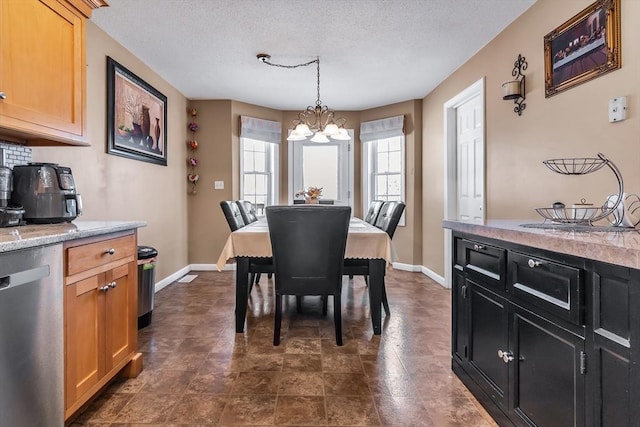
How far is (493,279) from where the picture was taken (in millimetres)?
1566

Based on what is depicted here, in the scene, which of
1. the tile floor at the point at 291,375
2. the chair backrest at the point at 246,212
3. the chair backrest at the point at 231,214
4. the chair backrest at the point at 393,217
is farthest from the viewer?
the chair backrest at the point at 246,212

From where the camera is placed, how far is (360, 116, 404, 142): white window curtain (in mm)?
5035

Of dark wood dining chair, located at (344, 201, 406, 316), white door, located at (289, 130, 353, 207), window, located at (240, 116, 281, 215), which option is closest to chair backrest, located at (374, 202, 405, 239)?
dark wood dining chair, located at (344, 201, 406, 316)

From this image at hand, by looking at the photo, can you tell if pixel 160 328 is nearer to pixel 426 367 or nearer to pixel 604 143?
pixel 426 367

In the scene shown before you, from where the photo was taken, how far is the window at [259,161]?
16.9ft

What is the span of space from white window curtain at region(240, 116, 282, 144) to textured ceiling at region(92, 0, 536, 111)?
2.16 feet

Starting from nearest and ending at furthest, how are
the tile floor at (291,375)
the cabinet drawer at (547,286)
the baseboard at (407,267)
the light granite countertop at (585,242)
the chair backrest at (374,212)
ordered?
1. the light granite countertop at (585,242)
2. the cabinet drawer at (547,286)
3. the tile floor at (291,375)
4. the chair backrest at (374,212)
5. the baseboard at (407,267)

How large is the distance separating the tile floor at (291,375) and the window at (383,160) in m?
2.43

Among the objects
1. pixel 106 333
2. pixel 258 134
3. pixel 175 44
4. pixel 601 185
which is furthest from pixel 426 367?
pixel 258 134

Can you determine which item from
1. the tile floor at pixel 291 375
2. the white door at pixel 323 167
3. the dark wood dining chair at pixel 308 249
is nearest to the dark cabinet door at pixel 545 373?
the tile floor at pixel 291 375

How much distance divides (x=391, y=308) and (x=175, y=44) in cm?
314

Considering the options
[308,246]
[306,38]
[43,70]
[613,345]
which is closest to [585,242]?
[613,345]

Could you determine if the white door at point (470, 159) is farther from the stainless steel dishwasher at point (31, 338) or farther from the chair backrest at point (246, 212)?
the stainless steel dishwasher at point (31, 338)

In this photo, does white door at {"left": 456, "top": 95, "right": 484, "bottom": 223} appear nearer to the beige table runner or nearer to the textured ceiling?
the textured ceiling
